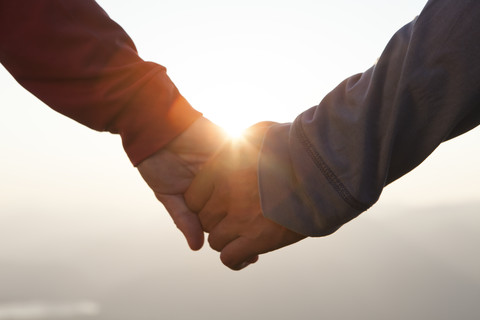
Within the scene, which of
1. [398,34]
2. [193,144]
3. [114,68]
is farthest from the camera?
[193,144]

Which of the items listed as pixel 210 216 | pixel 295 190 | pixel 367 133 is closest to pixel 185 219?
pixel 210 216

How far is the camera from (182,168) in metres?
1.90

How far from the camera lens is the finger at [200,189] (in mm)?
1869

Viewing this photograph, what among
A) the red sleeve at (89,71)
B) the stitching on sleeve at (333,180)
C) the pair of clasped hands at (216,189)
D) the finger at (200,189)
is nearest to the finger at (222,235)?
the pair of clasped hands at (216,189)

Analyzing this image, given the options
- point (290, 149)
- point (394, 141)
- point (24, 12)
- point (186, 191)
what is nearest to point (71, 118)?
point (24, 12)

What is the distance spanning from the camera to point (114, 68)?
5.58ft

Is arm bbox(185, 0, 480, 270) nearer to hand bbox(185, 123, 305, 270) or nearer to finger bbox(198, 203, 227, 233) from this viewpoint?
hand bbox(185, 123, 305, 270)

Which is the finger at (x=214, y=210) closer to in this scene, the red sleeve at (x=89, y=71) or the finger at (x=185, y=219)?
the finger at (x=185, y=219)

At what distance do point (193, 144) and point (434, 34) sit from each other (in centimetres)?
93

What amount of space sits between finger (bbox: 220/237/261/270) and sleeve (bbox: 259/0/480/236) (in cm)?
25

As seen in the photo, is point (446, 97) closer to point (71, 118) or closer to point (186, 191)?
point (186, 191)

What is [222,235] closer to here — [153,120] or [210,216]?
[210,216]

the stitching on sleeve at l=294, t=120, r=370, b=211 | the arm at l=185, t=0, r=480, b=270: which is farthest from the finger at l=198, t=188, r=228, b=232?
the stitching on sleeve at l=294, t=120, r=370, b=211

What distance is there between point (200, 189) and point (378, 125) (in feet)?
2.48
